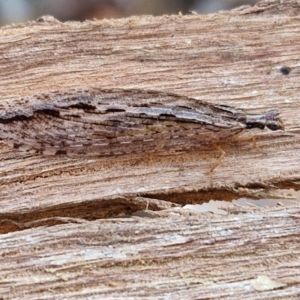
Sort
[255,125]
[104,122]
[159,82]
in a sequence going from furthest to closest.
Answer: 1. [159,82]
2. [255,125]
3. [104,122]

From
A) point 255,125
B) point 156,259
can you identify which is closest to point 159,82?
point 255,125

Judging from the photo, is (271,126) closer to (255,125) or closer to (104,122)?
(255,125)

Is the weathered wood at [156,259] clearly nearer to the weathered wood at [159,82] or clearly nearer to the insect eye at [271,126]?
the weathered wood at [159,82]

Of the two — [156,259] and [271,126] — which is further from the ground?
[271,126]

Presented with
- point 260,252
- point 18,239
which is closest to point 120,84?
point 18,239

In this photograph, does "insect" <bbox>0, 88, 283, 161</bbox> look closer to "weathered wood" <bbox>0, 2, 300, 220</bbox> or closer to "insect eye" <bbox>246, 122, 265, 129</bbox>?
"insect eye" <bbox>246, 122, 265, 129</bbox>

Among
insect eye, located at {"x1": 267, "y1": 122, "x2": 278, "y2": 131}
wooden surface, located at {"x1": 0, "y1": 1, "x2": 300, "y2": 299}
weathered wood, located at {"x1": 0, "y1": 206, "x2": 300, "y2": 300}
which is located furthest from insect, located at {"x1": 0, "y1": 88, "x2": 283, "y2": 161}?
weathered wood, located at {"x1": 0, "y1": 206, "x2": 300, "y2": 300}
